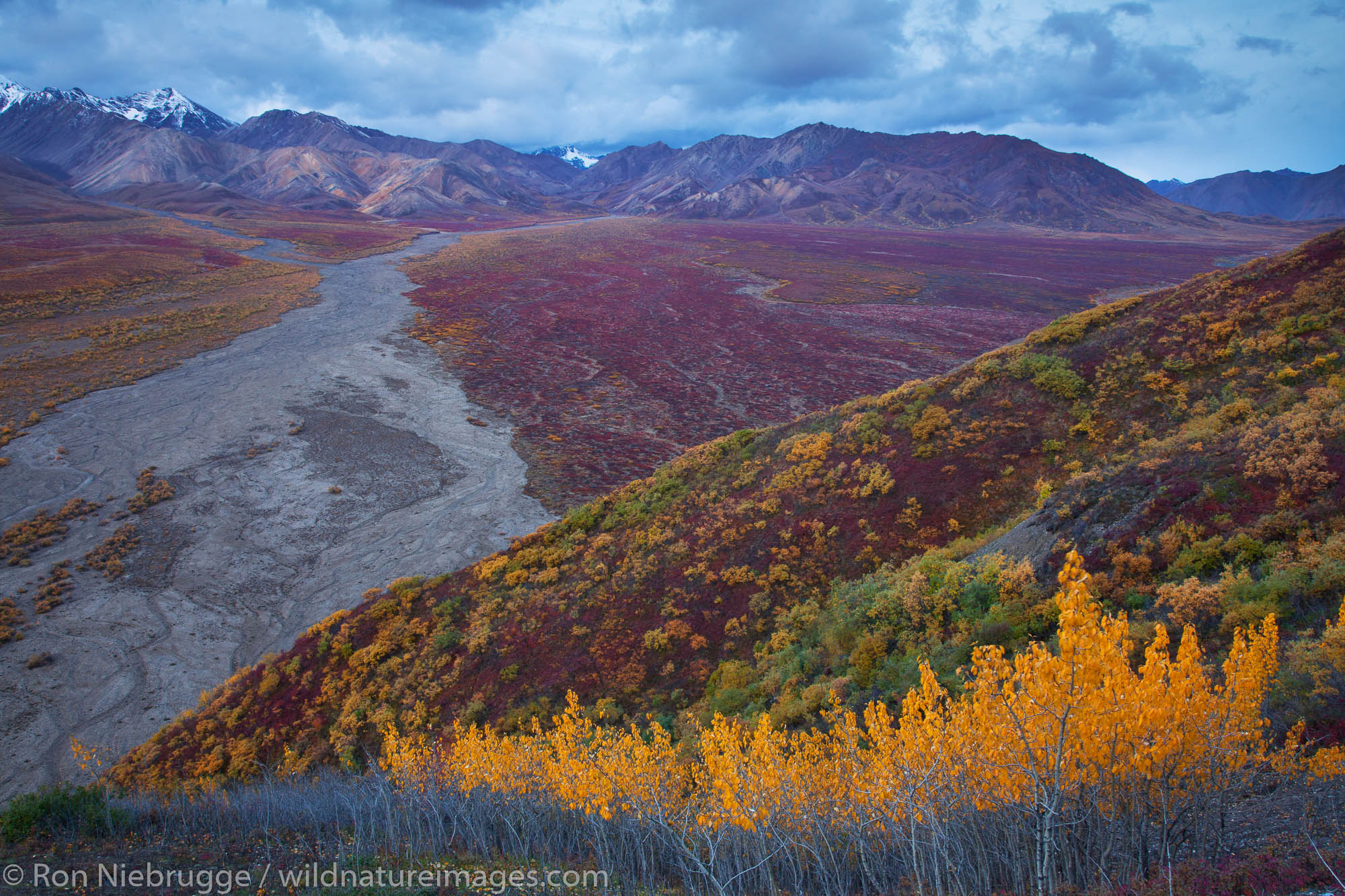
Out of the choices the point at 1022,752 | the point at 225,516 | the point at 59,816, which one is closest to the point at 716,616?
the point at 1022,752

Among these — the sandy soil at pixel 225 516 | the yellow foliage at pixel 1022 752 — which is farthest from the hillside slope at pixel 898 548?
the sandy soil at pixel 225 516

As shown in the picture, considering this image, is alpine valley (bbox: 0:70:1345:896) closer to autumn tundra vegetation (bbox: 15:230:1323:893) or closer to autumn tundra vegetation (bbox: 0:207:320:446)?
autumn tundra vegetation (bbox: 15:230:1323:893)

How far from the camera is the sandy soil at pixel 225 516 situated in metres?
14.6

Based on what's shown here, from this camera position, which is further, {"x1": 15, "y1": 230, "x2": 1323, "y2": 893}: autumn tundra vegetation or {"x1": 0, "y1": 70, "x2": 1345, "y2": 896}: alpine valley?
{"x1": 0, "y1": 70, "x2": 1345, "y2": 896}: alpine valley

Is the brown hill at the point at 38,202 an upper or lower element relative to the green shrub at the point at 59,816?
upper

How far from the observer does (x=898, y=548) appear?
12.6 meters

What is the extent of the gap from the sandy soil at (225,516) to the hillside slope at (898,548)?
237 centimetres

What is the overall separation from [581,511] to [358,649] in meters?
6.52

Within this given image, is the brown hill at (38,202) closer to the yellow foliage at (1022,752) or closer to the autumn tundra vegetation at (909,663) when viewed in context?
the autumn tundra vegetation at (909,663)

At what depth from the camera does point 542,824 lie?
24.5ft

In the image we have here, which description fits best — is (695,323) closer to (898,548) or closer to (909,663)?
(898,548)

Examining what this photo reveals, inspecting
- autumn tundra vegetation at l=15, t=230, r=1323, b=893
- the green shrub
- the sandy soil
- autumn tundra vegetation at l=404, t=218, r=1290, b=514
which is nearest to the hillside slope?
autumn tundra vegetation at l=15, t=230, r=1323, b=893

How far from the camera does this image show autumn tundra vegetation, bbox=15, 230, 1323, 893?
4.66m

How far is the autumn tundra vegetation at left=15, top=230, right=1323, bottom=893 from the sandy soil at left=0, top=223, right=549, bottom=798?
2278 millimetres
